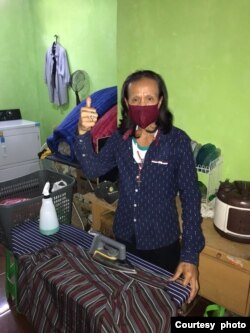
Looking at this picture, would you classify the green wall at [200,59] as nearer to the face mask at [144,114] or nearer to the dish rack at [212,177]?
the dish rack at [212,177]

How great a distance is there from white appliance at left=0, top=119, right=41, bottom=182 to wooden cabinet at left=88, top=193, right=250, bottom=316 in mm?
2747

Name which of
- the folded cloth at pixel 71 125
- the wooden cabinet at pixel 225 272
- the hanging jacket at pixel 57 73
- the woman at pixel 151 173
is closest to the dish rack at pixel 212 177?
the wooden cabinet at pixel 225 272

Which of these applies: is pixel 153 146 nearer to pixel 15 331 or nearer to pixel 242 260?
pixel 242 260

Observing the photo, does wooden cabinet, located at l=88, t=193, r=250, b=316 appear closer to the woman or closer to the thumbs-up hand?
the woman

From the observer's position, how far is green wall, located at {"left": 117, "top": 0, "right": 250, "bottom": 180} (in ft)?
5.88

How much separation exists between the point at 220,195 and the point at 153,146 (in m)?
0.67

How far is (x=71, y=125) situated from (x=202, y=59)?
4.30 ft

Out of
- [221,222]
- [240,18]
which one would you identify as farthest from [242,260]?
[240,18]

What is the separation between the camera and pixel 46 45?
401cm

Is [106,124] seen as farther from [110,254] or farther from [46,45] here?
[46,45]

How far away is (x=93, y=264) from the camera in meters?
1.12

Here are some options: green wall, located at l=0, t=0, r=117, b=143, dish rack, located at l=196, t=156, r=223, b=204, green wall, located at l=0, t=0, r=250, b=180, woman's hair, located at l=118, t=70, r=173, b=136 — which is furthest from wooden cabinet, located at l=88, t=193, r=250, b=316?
green wall, located at l=0, t=0, r=117, b=143

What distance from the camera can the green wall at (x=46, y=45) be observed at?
131 inches

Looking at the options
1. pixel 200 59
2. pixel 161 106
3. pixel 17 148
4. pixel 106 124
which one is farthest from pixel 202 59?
pixel 17 148
